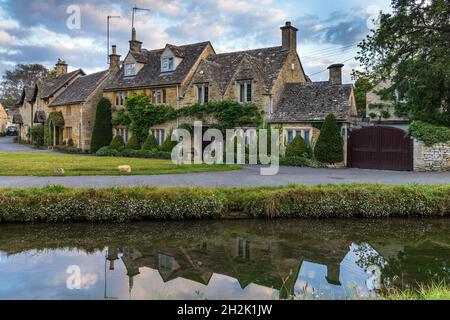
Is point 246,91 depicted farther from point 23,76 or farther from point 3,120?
point 23,76

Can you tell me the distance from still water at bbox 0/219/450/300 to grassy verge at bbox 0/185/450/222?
471 mm

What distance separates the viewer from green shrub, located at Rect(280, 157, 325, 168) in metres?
25.3

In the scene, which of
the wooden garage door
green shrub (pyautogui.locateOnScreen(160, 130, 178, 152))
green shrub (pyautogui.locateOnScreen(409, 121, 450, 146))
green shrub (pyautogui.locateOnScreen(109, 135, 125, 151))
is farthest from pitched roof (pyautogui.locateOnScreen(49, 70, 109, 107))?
green shrub (pyautogui.locateOnScreen(409, 121, 450, 146))

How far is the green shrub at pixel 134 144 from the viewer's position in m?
34.6

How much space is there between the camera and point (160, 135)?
34.1m

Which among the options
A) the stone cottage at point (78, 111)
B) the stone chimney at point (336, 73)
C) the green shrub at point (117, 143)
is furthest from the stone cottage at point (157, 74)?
the stone chimney at point (336, 73)

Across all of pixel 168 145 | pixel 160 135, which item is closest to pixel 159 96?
pixel 160 135

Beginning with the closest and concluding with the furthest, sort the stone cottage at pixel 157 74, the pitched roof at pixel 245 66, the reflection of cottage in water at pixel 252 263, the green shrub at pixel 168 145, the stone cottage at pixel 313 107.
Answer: the reflection of cottage in water at pixel 252 263
the stone cottage at pixel 313 107
the pitched roof at pixel 245 66
the green shrub at pixel 168 145
the stone cottage at pixel 157 74

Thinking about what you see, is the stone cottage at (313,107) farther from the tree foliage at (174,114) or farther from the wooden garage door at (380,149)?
the tree foliage at (174,114)

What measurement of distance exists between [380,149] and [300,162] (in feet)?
16.0

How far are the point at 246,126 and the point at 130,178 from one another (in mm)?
13924

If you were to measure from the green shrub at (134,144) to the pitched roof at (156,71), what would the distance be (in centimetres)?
469
